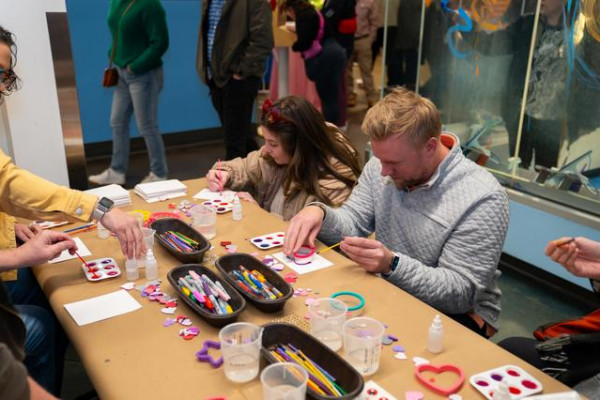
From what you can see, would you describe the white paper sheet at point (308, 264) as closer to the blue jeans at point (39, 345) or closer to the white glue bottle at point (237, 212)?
the white glue bottle at point (237, 212)

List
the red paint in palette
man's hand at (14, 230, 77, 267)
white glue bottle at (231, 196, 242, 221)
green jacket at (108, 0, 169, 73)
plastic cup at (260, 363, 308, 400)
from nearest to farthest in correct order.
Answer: plastic cup at (260, 363, 308, 400) → the red paint in palette → man's hand at (14, 230, 77, 267) → white glue bottle at (231, 196, 242, 221) → green jacket at (108, 0, 169, 73)

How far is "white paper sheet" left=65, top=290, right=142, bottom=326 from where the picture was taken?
1.50 metres

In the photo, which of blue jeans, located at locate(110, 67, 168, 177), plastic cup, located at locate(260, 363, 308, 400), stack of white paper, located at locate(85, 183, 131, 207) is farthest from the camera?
blue jeans, located at locate(110, 67, 168, 177)

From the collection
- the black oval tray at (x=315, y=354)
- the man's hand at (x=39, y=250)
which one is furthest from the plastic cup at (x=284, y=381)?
the man's hand at (x=39, y=250)

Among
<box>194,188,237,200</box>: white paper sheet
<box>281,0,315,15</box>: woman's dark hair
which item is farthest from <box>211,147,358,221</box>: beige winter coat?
<box>281,0,315,15</box>: woman's dark hair

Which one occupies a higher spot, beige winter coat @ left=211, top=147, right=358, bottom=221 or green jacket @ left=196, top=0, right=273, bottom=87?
green jacket @ left=196, top=0, right=273, bottom=87

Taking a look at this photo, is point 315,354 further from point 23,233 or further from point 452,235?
point 23,233

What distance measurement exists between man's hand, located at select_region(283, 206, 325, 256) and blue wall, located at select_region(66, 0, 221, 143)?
12.9 ft

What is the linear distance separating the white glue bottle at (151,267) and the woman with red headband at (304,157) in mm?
823

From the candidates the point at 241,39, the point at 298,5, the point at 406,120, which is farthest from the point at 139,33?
the point at 406,120

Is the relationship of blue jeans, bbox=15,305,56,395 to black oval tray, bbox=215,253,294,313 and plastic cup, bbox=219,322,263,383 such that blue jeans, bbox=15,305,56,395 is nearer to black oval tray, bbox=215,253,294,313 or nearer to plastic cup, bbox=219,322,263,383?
Result: black oval tray, bbox=215,253,294,313

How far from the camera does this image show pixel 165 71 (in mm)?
5598

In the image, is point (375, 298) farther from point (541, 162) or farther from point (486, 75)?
point (486, 75)

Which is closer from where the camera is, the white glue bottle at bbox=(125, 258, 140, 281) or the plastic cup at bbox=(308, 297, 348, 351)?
the plastic cup at bbox=(308, 297, 348, 351)
